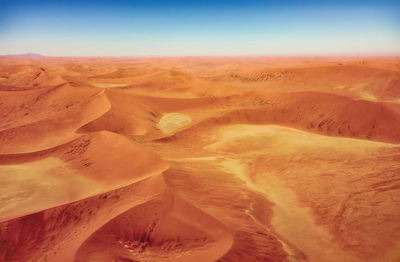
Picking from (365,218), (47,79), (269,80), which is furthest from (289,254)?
(47,79)

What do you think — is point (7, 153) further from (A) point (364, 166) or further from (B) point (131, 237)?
(A) point (364, 166)

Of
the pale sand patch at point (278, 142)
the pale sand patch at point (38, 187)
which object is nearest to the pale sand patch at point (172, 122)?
the pale sand patch at point (278, 142)

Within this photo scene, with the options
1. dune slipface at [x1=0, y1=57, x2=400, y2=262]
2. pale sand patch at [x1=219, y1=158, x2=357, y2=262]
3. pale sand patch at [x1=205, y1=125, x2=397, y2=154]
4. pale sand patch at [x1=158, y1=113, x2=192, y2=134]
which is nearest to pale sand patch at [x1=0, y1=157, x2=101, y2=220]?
dune slipface at [x1=0, y1=57, x2=400, y2=262]

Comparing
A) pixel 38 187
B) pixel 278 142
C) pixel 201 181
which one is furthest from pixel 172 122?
pixel 38 187

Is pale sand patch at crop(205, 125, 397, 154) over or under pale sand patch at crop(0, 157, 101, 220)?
over

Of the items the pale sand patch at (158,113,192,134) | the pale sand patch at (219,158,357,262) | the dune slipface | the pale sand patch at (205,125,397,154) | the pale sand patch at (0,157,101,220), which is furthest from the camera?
the pale sand patch at (158,113,192,134)

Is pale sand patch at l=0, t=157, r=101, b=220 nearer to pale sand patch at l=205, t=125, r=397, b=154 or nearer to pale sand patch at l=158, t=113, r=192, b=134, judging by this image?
pale sand patch at l=205, t=125, r=397, b=154

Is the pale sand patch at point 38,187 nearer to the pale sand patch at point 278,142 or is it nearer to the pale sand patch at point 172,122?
the pale sand patch at point 278,142
